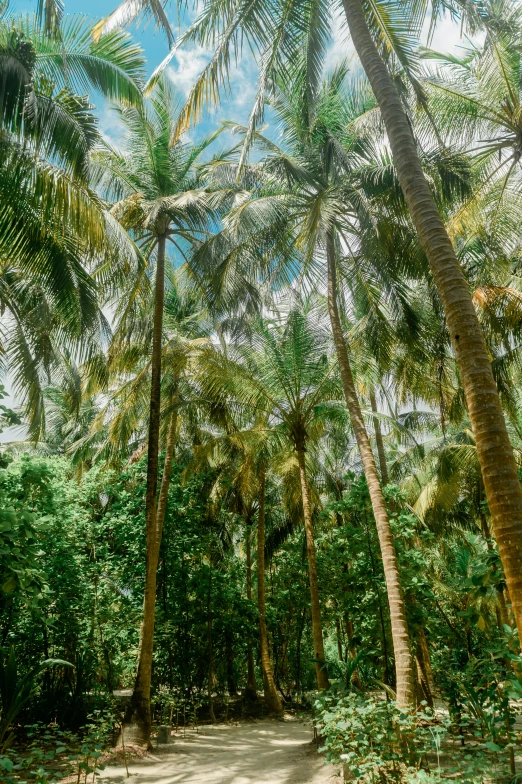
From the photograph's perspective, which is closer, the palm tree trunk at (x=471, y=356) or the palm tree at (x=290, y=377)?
the palm tree trunk at (x=471, y=356)

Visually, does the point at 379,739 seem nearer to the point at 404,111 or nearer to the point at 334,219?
the point at 404,111

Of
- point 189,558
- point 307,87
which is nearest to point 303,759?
point 189,558

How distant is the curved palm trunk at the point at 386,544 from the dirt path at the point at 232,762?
4.19ft

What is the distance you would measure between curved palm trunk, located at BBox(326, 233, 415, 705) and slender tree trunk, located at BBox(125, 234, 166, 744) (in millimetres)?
3363

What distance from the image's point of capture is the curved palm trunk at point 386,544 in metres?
6.14

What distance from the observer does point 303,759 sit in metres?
8.00

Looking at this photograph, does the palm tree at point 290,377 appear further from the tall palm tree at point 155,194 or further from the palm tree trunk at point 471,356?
the palm tree trunk at point 471,356

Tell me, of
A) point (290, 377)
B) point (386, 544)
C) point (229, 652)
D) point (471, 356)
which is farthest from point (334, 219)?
point (229, 652)

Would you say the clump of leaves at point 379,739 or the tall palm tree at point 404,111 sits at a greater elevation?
the tall palm tree at point 404,111

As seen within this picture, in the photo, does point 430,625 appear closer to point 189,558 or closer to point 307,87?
point 189,558

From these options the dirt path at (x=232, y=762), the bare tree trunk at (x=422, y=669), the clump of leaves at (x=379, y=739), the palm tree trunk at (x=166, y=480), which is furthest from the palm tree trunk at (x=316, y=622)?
the clump of leaves at (x=379, y=739)

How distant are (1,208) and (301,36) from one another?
417cm

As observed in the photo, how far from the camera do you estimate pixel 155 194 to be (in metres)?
11.0

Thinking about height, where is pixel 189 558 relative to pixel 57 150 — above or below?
below
